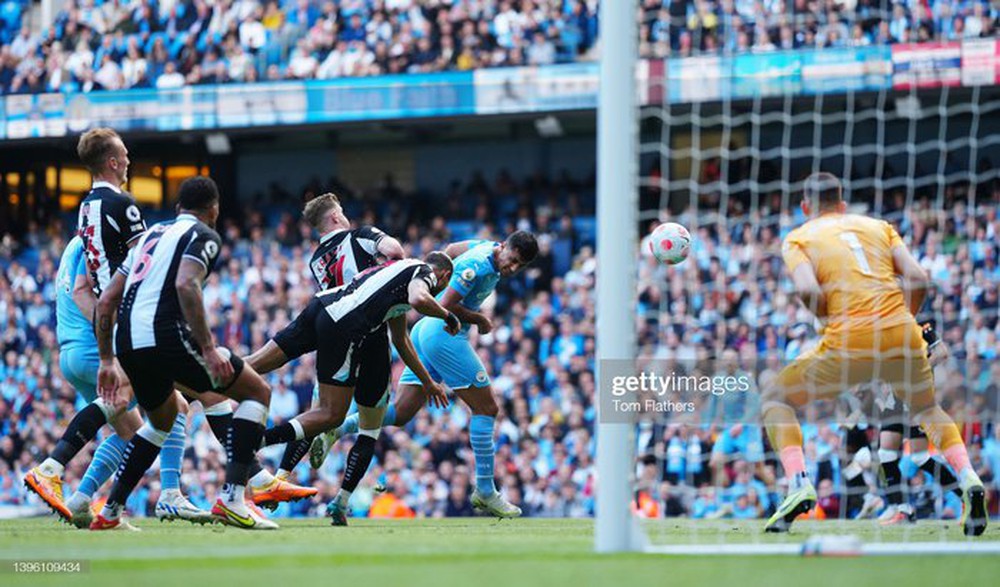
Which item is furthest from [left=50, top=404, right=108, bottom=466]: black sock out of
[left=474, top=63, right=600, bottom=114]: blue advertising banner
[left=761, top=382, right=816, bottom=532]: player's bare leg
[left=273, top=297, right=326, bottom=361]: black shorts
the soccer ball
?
[left=474, top=63, right=600, bottom=114]: blue advertising banner

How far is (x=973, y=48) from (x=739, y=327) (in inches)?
197

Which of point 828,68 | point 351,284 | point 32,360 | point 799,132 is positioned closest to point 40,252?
point 32,360

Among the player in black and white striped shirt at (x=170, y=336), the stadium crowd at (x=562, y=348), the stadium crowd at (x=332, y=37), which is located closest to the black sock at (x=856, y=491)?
the stadium crowd at (x=562, y=348)

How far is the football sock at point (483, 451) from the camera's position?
10195 millimetres

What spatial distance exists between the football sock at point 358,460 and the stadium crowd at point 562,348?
2228 millimetres

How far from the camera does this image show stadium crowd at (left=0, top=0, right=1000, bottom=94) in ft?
58.8

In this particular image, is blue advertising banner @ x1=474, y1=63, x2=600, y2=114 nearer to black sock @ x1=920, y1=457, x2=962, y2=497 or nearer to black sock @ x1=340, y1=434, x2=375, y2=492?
black sock @ x1=920, y1=457, x2=962, y2=497

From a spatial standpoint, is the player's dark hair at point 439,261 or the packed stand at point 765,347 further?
the packed stand at point 765,347

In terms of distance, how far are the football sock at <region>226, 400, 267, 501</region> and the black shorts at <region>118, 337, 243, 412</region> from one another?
0.22 m

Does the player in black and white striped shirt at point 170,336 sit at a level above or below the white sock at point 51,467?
above

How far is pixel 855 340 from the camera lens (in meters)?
7.96

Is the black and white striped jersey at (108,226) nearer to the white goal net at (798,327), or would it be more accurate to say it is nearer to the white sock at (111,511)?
the white sock at (111,511)

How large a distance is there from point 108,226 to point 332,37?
14465 mm

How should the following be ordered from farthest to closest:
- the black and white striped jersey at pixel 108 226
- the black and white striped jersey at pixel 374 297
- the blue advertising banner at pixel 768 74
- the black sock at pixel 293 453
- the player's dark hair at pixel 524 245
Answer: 1. the blue advertising banner at pixel 768 74
2. the player's dark hair at pixel 524 245
3. the black sock at pixel 293 453
4. the black and white striped jersey at pixel 374 297
5. the black and white striped jersey at pixel 108 226
